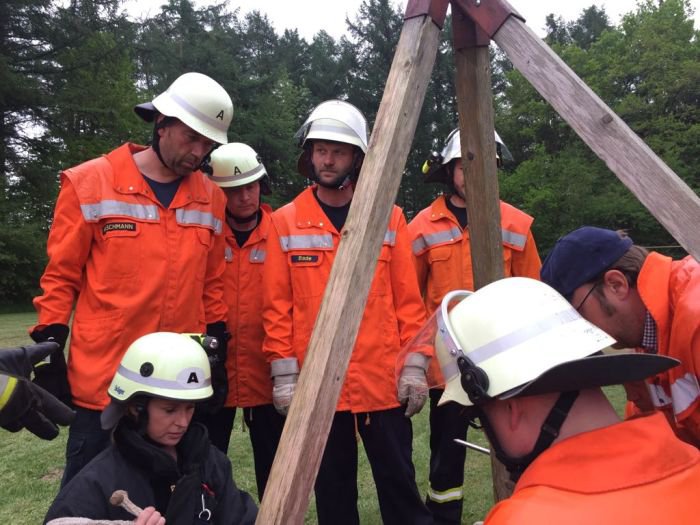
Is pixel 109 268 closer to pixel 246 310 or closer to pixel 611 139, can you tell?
pixel 246 310

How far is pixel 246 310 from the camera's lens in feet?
11.6

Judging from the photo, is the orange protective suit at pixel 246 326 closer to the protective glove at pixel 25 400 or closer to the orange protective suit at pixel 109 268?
the orange protective suit at pixel 109 268

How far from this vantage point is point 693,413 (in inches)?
80.8

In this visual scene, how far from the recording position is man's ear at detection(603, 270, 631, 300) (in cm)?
207

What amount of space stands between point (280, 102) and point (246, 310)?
98.6 ft

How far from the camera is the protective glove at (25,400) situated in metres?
2.01

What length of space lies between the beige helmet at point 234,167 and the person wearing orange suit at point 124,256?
61cm

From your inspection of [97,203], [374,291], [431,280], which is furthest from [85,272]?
[431,280]

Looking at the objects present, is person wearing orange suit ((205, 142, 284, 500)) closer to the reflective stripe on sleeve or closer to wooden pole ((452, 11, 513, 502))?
wooden pole ((452, 11, 513, 502))

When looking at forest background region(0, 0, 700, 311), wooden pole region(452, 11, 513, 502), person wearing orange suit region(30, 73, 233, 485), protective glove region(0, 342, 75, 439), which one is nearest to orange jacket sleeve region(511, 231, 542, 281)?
wooden pole region(452, 11, 513, 502)

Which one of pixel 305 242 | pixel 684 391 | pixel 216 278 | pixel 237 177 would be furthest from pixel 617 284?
pixel 237 177

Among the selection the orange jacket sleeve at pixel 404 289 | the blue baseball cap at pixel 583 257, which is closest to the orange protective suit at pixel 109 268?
the orange jacket sleeve at pixel 404 289

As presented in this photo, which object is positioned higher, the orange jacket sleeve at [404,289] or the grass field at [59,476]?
the orange jacket sleeve at [404,289]

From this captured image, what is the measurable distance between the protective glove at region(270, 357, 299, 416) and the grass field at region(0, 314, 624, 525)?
3.36 feet
